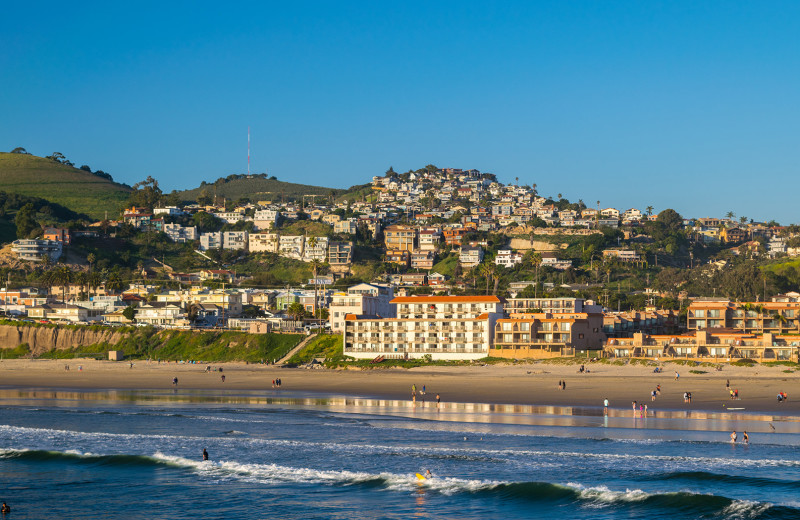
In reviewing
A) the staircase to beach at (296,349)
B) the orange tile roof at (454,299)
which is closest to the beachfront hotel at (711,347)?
the orange tile roof at (454,299)

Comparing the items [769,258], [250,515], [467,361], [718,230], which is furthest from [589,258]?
[250,515]

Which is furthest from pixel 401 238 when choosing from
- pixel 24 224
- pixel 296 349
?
pixel 296 349

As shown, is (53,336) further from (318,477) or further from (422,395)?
(318,477)

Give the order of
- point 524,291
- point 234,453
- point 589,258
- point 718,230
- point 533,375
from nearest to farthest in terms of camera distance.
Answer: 1. point 234,453
2. point 533,375
3. point 524,291
4. point 589,258
5. point 718,230

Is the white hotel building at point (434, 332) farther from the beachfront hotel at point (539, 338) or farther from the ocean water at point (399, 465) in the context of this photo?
the ocean water at point (399, 465)

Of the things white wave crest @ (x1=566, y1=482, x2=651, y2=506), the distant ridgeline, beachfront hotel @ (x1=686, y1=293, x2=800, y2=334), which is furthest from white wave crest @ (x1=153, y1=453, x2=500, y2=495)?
the distant ridgeline

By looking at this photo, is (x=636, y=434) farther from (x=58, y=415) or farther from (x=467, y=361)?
(x=467, y=361)

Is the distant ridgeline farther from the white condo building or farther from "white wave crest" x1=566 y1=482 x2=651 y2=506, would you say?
"white wave crest" x1=566 y1=482 x2=651 y2=506
